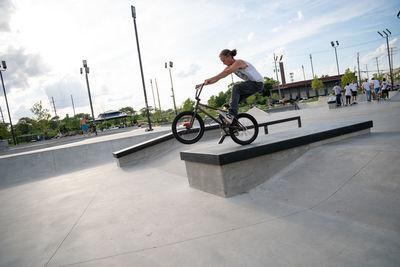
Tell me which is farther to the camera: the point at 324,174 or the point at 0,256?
the point at 324,174

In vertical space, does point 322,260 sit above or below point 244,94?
below

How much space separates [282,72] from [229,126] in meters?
88.0

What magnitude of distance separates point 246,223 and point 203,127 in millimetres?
2394

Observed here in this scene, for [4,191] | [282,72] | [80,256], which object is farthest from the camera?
[282,72]

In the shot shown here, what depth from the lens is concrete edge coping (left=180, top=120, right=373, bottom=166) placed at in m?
4.40

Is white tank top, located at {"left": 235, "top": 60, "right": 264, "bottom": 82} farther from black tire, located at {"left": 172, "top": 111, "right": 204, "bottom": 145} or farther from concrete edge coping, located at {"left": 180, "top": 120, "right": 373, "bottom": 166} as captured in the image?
concrete edge coping, located at {"left": 180, "top": 120, "right": 373, "bottom": 166}

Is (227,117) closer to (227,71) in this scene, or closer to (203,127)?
(203,127)

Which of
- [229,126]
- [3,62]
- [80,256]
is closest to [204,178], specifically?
[229,126]

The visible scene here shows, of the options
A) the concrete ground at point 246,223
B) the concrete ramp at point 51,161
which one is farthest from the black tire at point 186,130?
the concrete ramp at point 51,161

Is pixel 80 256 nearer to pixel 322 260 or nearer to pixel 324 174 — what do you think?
pixel 322 260

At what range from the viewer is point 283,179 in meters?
4.49

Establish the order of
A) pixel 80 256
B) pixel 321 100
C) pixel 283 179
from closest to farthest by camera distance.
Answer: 1. pixel 80 256
2. pixel 283 179
3. pixel 321 100

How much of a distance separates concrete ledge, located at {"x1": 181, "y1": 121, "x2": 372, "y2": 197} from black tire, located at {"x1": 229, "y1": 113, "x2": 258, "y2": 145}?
1.29ft

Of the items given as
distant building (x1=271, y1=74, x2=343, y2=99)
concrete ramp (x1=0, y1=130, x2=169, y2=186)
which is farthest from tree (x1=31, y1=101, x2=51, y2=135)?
distant building (x1=271, y1=74, x2=343, y2=99)
